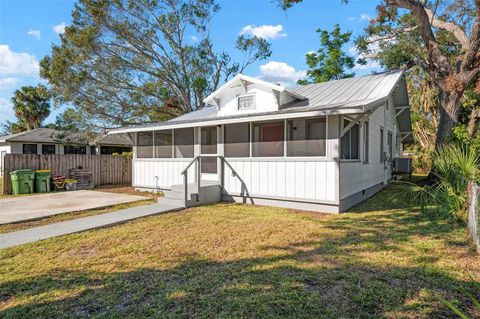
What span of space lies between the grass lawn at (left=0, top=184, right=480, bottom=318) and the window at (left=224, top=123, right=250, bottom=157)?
3339 millimetres

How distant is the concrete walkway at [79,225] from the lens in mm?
5148

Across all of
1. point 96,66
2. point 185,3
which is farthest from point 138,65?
point 185,3

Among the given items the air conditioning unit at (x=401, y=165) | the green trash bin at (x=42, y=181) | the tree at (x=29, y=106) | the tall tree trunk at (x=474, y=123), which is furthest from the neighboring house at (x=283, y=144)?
the tree at (x=29, y=106)

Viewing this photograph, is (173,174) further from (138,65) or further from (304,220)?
(138,65)

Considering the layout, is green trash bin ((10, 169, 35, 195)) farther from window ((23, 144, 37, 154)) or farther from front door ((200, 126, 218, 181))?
window ((23, 144, 37, 154))

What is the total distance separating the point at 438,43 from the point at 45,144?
27583 mm

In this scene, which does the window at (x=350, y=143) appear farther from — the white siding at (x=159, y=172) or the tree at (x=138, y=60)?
the tree at (x=138, y=60)

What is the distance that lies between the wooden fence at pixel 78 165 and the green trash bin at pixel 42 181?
2.70 feet

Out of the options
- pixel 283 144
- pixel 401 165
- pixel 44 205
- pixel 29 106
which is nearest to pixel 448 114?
pixel 401 165

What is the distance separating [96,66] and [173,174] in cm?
1045

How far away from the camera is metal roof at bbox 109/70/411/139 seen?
6797 mm

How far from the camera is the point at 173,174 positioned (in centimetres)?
1045

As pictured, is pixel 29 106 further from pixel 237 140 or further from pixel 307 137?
pixel 307 137

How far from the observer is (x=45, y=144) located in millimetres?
22531
